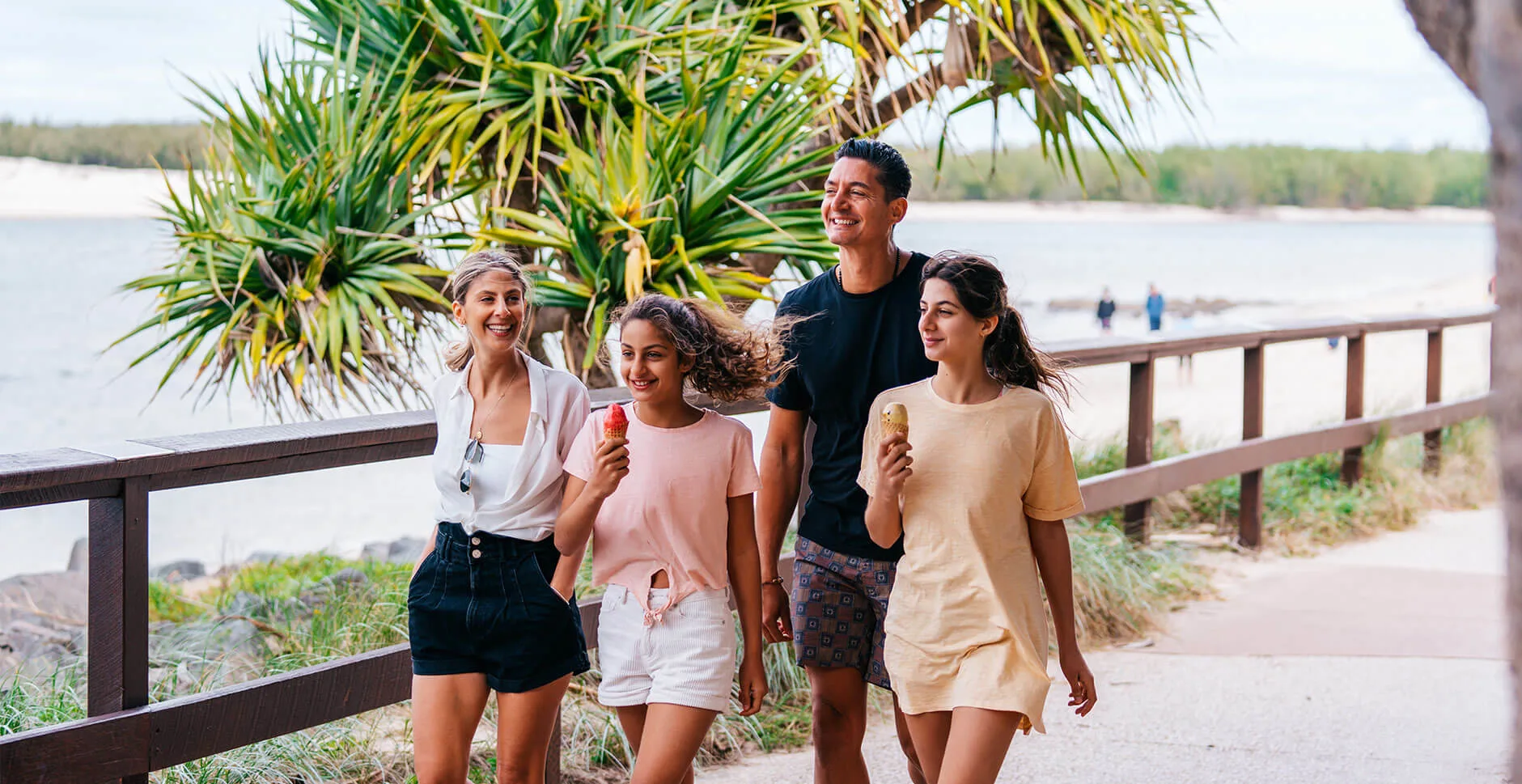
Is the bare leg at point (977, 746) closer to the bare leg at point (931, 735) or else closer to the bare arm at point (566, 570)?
the bare leg at point (931, 735)

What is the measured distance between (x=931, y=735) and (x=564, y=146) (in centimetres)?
333

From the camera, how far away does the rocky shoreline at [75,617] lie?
4.71m

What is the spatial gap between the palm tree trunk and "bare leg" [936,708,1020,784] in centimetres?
170

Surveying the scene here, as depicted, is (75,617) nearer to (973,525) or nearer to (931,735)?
(931,735)

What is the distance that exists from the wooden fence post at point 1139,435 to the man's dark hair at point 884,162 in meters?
3.56

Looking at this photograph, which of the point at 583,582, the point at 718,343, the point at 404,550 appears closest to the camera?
the point at 718,343

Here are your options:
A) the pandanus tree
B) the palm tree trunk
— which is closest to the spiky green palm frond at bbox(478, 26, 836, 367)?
the pandanus tree

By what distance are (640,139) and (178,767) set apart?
2713mm

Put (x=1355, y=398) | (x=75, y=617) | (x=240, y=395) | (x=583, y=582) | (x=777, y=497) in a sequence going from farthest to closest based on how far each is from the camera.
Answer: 1. (x=240, y=395)
2. (x=1355, y=398)
3. (x=75, y=617)
4. (x=583, y=582)
5. (x=777, y=497)

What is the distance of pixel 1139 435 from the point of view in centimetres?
617

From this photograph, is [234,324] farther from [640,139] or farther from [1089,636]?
[1089,636]

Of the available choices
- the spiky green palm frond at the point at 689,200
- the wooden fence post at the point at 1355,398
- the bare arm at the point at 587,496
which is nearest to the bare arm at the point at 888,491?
the bare arm at the point at 587,496

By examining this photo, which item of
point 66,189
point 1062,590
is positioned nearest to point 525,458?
point 1062,590

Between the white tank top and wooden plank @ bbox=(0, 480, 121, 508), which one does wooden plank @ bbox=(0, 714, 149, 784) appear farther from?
the white tank top
